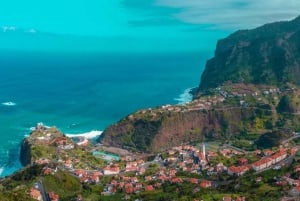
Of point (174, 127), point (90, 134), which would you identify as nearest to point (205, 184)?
point (174, 127)

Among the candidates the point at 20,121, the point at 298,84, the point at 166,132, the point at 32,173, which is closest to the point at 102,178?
the point at 32,173

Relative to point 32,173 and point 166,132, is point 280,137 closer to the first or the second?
point 166,132

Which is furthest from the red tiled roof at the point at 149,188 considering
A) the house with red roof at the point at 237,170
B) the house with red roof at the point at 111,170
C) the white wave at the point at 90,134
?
the white wave at the point at 90,134

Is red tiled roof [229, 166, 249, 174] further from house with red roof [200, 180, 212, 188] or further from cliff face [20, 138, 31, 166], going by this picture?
cliff face [20, 138, 31, 166]

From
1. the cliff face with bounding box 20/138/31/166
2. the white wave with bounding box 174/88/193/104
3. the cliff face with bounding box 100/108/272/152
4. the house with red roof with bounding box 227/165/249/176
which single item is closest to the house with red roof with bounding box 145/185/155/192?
the house with red roof with bounding box 227/165/249/176

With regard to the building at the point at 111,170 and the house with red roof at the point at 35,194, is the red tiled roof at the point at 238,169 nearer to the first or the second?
the building at the point at 111,170

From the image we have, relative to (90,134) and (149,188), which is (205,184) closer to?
(149,188)

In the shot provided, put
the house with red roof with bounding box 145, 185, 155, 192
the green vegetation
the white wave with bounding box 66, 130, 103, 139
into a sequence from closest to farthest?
the house with red roof with bounding box 145, 185, 155, 192 → the green vegetation → the white wave with bounding box 66, 130, 103, 139
